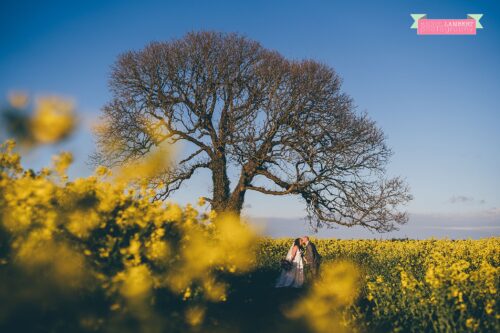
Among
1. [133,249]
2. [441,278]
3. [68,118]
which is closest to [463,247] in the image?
[441,278]

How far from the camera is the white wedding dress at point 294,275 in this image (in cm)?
1293

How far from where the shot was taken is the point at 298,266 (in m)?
13.1

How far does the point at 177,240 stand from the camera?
5.91 metres

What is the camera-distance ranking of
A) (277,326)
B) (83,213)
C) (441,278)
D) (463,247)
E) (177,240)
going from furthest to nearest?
(463,247) < (277,326) < (441,278) < (177,240) < (83,213)

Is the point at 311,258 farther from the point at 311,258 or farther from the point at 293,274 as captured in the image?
the point at 293,274

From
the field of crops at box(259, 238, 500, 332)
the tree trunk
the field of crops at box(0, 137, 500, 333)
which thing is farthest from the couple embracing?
the tree trunk

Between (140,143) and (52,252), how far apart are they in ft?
48.3

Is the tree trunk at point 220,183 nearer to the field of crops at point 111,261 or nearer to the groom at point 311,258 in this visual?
the groom at point 311,258

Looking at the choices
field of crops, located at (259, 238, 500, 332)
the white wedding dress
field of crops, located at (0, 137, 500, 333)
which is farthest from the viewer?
the white wedding dress

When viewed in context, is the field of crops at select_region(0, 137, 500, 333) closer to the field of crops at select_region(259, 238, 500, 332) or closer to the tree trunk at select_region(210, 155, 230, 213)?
the field of crops at select_region(259, 238, 500, 332)

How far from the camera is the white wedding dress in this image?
1293cm

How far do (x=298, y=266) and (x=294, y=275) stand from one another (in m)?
0.28

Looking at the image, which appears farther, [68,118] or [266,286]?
[266,286]

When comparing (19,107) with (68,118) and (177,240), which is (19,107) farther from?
(177,240)
